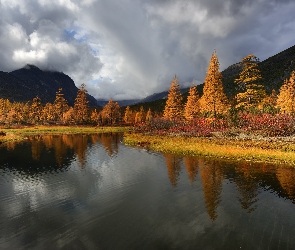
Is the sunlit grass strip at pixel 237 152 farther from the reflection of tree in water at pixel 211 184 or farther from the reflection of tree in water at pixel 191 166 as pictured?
the reflection of tree in water at pixel 211 184

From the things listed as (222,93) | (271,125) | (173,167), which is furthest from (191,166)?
(222,93)

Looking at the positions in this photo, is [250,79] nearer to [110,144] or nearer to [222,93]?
[222,93]

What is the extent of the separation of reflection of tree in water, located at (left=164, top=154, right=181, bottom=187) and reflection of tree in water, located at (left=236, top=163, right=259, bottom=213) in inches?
197

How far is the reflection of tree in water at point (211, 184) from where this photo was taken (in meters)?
15.0

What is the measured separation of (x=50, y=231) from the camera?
12.0m

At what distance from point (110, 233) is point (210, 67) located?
51.9m

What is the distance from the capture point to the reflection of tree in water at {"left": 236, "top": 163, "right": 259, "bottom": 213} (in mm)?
15719

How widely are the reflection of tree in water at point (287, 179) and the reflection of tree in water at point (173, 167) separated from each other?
26.2ft

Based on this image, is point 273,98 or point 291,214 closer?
point 291,214

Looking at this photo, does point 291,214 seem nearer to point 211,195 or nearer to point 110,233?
point 211,195

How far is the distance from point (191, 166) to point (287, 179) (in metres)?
8.61

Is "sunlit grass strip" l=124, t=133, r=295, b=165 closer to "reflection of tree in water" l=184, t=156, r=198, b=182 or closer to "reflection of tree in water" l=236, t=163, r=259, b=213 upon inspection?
"reflection of tree in water" l=184, t=156, r=198, b=182

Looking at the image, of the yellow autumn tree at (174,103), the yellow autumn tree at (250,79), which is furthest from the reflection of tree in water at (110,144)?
the yellow autumn tree at (250,79)

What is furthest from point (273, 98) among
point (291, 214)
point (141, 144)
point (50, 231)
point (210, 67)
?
point (50, 231)
